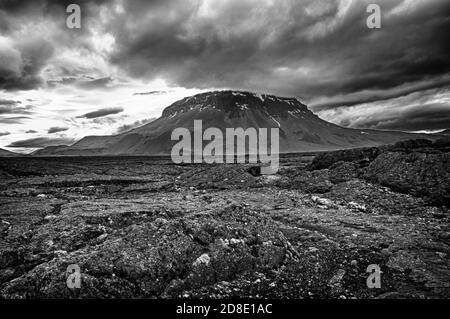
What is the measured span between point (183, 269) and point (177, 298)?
0.81m

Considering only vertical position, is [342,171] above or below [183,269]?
above

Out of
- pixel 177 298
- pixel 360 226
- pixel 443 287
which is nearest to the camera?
pixel 177 298

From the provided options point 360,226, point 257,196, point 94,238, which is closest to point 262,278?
point 94,238

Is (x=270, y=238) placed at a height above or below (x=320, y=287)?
above

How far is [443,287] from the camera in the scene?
7.65 meters

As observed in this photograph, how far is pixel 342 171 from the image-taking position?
25.5m

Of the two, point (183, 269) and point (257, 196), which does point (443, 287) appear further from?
point (257, 196)

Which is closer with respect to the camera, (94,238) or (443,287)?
(443,287)

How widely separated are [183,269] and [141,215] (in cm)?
555

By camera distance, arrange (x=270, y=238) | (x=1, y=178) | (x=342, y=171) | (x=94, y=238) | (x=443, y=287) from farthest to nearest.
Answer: (x=1, y=178)
(x=342, y=171)
(x=94, y=238)
(x=270, y=238)
(x=443, y=287)

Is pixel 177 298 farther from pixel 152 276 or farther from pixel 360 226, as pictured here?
pixel 360 226

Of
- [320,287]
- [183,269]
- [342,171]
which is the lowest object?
[320,287]

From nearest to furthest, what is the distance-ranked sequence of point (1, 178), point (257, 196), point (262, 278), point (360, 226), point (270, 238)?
point (262, 278)
point (270, 238)
point (360, 226)
point (257, 196)
point (1, 178)

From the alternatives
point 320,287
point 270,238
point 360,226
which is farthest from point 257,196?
point 320,287
